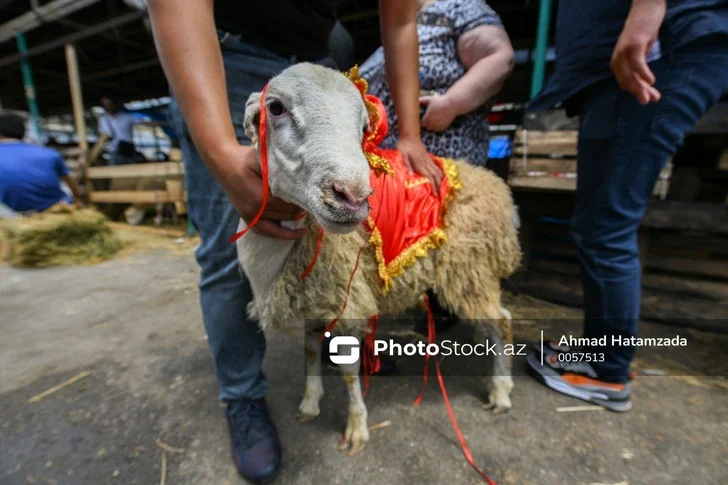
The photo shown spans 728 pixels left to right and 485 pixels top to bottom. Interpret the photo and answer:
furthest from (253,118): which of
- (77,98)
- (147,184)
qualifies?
(77,98)

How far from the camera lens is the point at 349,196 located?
26.1 inches

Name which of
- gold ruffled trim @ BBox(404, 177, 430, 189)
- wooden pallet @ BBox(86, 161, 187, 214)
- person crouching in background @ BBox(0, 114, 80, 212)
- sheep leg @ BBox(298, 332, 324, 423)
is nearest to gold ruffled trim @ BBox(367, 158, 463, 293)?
gold ruffled trim @ BBox(404, 177, 430, 189)

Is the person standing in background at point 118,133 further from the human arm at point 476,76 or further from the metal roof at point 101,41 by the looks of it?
the human arm at point 476,76

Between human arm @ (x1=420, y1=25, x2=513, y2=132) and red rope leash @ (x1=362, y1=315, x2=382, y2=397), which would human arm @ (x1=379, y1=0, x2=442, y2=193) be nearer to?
human arm @ (x1=420, y1=25, x2=513, y2=132)

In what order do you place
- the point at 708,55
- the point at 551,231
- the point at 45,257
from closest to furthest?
the point at 708,55 → the point at 551,231 → the point at 45,257

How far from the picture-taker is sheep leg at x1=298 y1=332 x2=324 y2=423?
4.48ft

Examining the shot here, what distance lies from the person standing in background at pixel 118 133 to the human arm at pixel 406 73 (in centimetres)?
620

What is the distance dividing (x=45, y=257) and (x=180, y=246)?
1.15 meters

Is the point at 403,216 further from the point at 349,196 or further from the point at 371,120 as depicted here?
the point at 349,196

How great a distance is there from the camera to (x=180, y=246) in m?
3.96

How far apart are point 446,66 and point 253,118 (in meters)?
1.07

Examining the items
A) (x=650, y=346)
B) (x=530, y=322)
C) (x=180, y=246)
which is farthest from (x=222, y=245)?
(x=180, y=246)

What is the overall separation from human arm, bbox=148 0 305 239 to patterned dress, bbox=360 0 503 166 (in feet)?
3.12

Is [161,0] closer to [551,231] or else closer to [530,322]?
[530,322]
